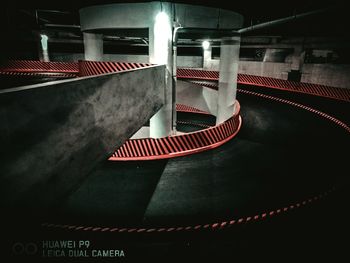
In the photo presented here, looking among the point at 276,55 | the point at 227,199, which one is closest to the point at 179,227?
the point at 227,199

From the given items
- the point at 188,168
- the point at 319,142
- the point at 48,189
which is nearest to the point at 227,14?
the point at 319,142

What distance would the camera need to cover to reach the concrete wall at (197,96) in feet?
70.6

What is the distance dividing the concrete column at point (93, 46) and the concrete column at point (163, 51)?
6.48 metres

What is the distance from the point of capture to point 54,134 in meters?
3.76

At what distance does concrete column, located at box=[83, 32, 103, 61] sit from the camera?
17.3m

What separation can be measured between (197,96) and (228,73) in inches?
229

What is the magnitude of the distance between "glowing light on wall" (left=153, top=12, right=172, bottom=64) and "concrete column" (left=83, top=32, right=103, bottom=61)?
6621 millimetres

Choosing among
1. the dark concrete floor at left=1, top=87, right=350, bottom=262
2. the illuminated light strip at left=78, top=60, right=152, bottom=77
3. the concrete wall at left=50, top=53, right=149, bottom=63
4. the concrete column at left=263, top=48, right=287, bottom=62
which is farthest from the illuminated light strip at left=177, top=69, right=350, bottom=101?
the illuminated light strip at left=78, top=60, right=152, bottom=77

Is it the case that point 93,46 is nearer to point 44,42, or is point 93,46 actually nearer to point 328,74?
point 44,42

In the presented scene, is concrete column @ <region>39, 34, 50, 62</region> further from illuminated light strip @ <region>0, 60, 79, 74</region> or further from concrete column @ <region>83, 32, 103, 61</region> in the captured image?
concrete column @ <region>83, 32, 103, 61</region>

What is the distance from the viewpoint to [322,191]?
818 cm

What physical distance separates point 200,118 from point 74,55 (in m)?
22.8

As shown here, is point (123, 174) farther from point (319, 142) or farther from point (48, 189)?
point (319, 142)

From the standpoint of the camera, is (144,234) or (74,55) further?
Result: (74,55)
